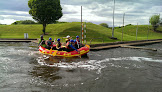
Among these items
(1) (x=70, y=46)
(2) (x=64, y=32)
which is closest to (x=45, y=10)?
(2) (x=64, y=32)

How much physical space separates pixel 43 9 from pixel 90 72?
27.6m

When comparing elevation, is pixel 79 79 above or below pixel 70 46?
below

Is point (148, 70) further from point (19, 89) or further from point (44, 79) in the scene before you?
→ point (19, 89)

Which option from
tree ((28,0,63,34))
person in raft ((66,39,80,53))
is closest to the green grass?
tree ((28,0,63,34))

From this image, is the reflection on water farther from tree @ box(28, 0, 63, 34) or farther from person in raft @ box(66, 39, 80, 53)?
tree @ box(28, 0, 63, 34)

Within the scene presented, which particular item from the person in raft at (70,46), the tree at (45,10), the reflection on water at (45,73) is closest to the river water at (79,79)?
the reflection on water at (45,73)

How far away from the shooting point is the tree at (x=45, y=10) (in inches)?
1284

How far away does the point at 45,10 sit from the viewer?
32.7 metres

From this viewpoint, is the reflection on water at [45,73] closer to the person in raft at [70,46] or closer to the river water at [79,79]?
the river water at [79,79]

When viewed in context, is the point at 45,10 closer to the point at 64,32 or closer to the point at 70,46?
the point at 64,32

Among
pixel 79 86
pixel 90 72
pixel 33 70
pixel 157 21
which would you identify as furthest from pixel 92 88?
pixel 157 21

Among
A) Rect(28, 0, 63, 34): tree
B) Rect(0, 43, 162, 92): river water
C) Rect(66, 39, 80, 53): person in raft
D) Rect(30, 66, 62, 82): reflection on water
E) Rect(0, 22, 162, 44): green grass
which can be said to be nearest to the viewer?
Rect(0, 43, 162, 92): river water

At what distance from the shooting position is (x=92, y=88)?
6379mm

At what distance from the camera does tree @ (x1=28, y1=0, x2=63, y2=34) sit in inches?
1284
